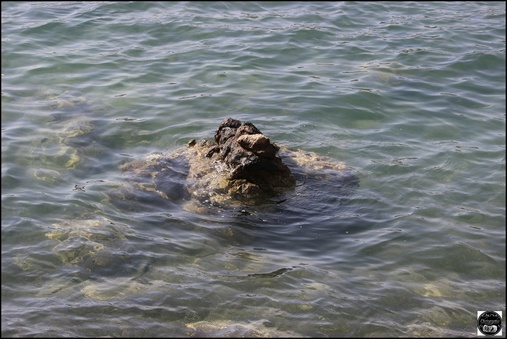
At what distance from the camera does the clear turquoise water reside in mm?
5789

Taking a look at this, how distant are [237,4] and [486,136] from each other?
28.3 feet

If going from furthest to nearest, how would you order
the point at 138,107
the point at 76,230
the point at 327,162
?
the point at 138,107
the point at 327,162
the point at 76,230

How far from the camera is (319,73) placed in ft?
39.7

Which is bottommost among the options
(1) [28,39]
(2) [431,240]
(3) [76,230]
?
(2) [431,240]

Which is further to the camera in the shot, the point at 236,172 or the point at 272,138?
the point at 272,138


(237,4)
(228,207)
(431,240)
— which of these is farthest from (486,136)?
(237,4)

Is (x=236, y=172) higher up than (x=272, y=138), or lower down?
higher up

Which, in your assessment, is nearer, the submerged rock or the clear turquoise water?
the clear turquoise water

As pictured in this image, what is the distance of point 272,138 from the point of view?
9.50 metres

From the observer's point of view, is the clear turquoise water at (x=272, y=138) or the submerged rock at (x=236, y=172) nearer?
the clear turquoise water at (x=272, y=138)

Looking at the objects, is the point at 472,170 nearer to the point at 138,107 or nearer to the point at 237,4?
the point at 138,107

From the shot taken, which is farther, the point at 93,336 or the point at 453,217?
the point at 453,217

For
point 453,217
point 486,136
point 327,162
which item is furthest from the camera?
point 486,136

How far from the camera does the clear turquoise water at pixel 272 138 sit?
5789 millimetres
